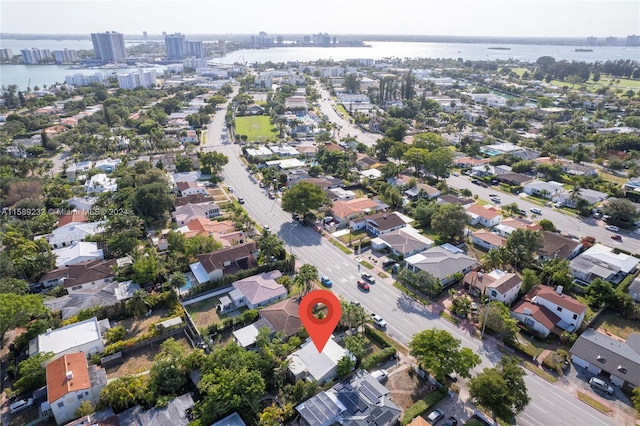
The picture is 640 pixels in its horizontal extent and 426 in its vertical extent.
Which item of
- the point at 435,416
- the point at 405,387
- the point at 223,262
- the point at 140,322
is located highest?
the point at 223,262

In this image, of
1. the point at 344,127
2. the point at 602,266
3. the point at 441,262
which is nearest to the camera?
the point at 602,266

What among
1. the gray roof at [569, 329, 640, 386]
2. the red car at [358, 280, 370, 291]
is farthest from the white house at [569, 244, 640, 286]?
the red car at [358, 280, 370, 291]

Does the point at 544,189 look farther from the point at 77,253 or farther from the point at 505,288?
the point at 77,253

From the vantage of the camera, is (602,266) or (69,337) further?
(602,266)

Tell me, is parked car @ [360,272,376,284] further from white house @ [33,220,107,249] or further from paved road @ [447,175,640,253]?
white house @ [33,220,107,249]

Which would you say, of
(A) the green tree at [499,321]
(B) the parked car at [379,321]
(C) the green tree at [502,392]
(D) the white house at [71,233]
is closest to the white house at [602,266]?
(A) the green tree at [499,321]

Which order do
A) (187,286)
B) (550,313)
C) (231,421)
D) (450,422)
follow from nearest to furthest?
(231,421), (450,422), (550,313), (187,286)

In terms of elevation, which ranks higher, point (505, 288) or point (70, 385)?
point (505, 288)

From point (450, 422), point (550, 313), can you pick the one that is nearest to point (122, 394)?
point (450, 422)
